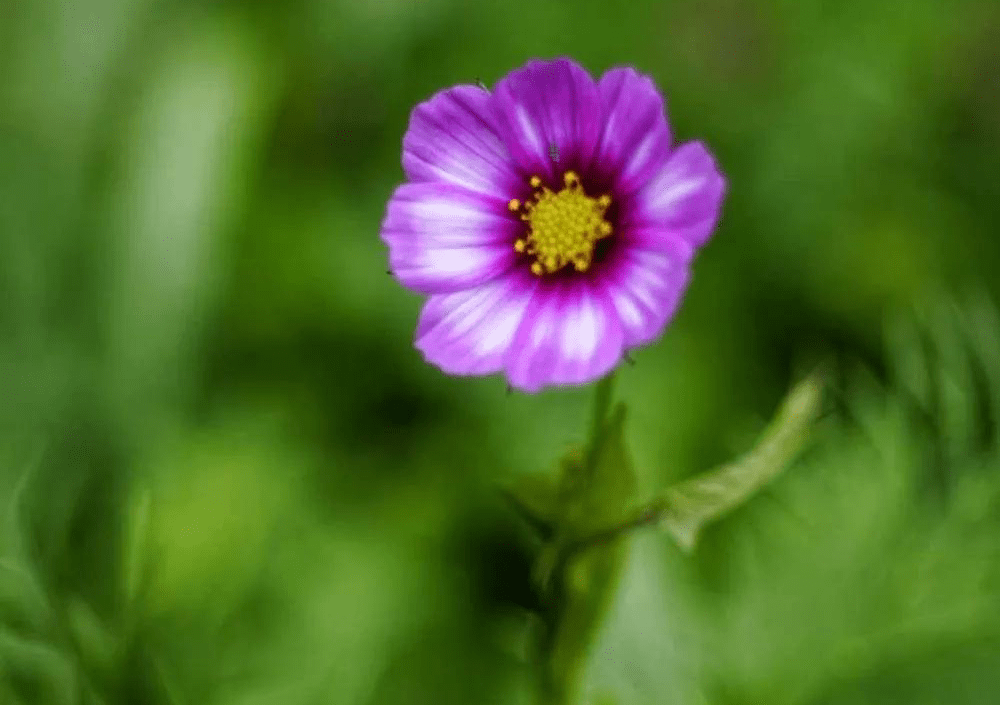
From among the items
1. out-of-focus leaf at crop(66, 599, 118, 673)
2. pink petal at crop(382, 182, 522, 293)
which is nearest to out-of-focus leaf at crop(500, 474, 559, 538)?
pink petal at crop(382, 182, 522, 293)

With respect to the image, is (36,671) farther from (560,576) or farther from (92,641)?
(560,576)

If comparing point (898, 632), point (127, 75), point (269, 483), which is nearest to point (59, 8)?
point (127, 75)

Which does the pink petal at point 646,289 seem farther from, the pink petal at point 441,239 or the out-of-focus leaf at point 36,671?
the out-of-focus leaf at point 36,671

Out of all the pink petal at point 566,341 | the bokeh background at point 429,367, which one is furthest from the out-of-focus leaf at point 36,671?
the pink petal at point 566,341

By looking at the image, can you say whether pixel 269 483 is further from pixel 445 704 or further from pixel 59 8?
pixel 59 8

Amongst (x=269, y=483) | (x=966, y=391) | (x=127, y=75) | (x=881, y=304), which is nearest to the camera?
(x=966, y=391)

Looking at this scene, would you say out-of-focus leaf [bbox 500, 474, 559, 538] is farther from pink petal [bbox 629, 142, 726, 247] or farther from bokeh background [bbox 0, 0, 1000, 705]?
bokeh background [bbox 0, 0, 1000, 705]

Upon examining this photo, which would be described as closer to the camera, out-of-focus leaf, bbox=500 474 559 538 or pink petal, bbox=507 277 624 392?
pink petal, bbox=507 277 624 392
